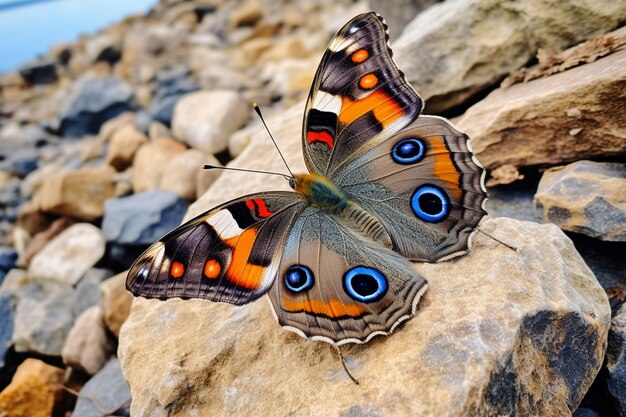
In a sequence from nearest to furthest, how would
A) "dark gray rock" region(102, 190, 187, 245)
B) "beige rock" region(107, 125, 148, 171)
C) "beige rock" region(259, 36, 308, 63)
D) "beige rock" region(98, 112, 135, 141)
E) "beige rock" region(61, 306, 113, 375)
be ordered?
1. "beige rock" region(61, 306, 113, 375)
2. "dark gray rock" region(102, 190, 187, 245)
3. "beige rock" region(107, 125, 148, 171)
4. "beige rock" region(98, 112, 135, 141)
5. "beige rock" region(259, 36, 308, 63)

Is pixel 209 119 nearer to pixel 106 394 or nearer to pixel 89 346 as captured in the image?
pixel 89 346

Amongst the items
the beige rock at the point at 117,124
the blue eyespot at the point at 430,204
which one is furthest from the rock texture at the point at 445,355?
the beige rock at the point at 117,124

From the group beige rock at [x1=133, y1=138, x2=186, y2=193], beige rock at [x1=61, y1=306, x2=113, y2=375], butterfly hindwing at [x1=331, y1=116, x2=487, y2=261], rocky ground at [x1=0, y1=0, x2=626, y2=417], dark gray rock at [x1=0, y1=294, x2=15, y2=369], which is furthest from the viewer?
beige rock at [x1=133, y1=138, x2=186, y2=193]

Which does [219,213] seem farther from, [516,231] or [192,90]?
[192,90]

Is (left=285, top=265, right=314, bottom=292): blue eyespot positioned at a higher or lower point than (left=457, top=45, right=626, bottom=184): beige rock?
higher

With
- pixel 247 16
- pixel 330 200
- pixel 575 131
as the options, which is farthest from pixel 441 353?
pixel 247 16

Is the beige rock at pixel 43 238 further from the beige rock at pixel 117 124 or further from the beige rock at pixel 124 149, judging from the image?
the beige rock at pixel 117 124

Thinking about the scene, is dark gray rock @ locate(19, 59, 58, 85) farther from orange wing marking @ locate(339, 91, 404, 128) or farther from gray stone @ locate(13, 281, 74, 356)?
A: orange wing marking @ locate(339, 91, 404, 128)

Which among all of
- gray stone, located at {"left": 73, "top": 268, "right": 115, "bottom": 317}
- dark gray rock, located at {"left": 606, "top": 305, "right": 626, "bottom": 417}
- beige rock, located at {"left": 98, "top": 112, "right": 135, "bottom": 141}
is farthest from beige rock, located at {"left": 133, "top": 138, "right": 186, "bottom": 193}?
dark gray rock, located at {"left": 606, "top": 305, "right": 626, "bottom": 417}
